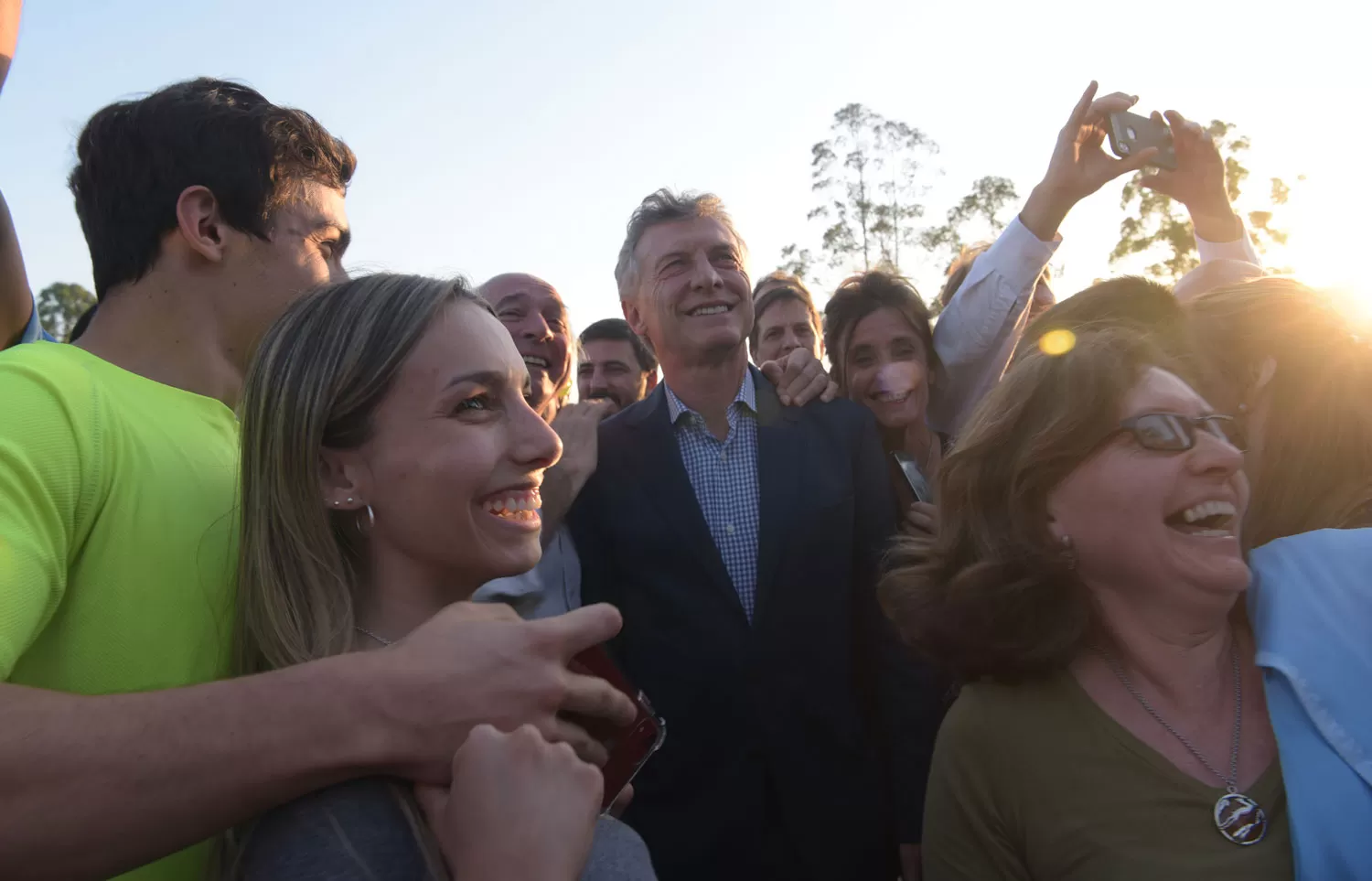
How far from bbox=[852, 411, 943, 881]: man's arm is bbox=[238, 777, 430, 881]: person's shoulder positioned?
198cm

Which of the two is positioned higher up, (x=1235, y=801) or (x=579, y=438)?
(x=579, y=438)

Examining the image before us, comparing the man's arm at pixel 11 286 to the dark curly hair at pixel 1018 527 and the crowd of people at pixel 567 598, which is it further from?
the dark curly hair at pixel 1018 527

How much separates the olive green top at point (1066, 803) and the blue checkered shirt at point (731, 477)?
1.12 m

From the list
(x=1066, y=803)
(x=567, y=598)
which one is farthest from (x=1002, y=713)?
(x=567, y=598)

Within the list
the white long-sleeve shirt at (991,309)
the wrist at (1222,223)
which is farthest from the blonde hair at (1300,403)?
the wrist at (1222,223)

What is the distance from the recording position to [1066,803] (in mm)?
1921

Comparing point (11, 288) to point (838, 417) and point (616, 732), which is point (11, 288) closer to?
point (616, 732)

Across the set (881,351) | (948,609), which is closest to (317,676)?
(948,609)

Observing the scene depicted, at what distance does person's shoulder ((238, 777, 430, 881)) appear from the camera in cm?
125

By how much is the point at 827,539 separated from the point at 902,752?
71 centimetres

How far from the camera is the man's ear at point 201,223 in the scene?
192 cm

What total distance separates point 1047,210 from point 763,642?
70.7 inches

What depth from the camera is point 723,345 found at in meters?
3.54

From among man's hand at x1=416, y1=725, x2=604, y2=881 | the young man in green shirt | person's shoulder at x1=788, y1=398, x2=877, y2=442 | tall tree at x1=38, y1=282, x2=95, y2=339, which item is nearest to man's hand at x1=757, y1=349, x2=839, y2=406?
person's shoulder at x1=788, y1=398, x2=877, y2=442
